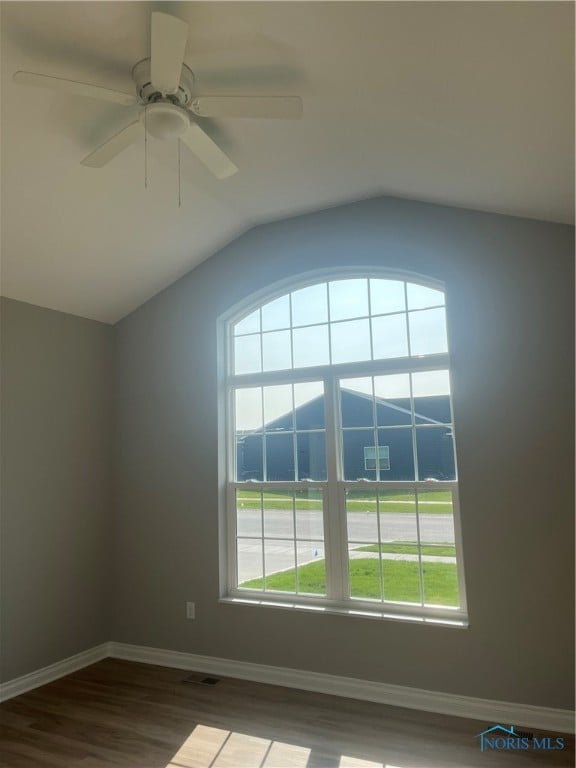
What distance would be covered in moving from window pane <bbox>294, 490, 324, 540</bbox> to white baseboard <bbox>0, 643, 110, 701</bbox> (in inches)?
71.4

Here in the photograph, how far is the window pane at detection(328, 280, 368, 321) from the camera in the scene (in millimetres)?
3613

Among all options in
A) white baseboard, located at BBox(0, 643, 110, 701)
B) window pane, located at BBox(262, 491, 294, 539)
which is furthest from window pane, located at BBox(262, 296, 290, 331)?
white baseboard, located at BBox(0, 643, 110, 701)

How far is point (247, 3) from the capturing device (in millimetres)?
1862

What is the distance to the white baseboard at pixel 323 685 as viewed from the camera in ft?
9.05

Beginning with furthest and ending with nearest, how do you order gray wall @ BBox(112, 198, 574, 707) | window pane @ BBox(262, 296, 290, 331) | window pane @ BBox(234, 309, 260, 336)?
window pane @ BBox(234, 309, 260, 336)
window pane @ BBox(262, 296, 290, 331)
gray wall @ BBox(112, 198, 574, 707)

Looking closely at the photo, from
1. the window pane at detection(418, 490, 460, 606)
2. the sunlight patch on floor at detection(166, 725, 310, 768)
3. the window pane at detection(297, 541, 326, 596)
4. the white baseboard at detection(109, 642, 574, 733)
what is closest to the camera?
the sunlight patch on floor at detection(166, 725, 310, 768)

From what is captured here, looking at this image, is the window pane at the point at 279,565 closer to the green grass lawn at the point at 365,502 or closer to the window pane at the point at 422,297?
the green grass lawn at the point at 365,502

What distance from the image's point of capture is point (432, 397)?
3.32 meters

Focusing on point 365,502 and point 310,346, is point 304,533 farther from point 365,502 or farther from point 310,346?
point 310,346

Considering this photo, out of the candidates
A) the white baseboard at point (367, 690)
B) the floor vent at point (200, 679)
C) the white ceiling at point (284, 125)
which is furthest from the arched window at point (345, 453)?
the white ceiling at point (284, 125)

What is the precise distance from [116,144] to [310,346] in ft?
6.41

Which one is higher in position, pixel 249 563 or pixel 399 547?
pixel 399 547

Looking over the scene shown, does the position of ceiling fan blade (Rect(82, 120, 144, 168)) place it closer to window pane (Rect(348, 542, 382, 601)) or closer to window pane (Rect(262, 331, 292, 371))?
window pane (Rect(262, 331, 292, 371))

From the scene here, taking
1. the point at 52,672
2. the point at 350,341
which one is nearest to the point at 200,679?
the point at 52,672
